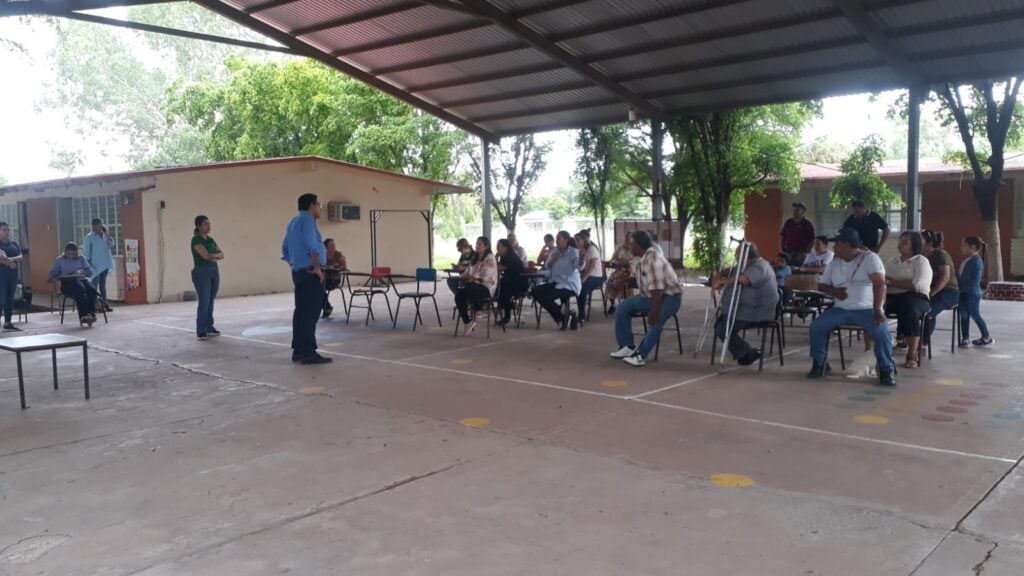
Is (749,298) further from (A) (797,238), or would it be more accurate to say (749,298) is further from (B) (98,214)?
(B) (98,214)

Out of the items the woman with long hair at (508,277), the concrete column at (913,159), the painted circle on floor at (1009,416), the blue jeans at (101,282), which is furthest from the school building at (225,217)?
the painted circle on floor at (1009,416)

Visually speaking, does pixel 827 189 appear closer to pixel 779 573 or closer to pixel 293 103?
pixel 293 103

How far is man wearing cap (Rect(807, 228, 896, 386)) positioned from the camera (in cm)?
640

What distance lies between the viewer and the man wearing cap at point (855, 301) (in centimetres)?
640

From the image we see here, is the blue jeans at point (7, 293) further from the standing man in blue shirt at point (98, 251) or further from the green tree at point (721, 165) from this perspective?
the green tree at point (721, 165)

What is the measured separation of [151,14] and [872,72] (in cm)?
4445

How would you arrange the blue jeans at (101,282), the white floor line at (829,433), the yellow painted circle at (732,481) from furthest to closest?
1. the blue jeans at (101,282)
2. the white floor line at (829,433)
3. the yellow painted circle at (732,481)

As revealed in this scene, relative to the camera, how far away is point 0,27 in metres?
33.2

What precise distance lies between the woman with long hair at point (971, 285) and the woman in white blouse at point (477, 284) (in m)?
5.15

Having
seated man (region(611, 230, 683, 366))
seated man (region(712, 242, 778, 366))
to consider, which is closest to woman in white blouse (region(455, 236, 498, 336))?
seated man (region(611, 230, 683, 366))

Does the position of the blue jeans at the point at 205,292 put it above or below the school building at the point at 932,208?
below

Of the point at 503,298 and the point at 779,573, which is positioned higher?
the point at 503,298

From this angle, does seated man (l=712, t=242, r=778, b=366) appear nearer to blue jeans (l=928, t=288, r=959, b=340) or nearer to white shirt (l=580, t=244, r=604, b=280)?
blue jeans (l=928, t=288, r=959, b=340)

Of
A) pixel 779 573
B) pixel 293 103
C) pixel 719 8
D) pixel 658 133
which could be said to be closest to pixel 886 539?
pixel 779 573
